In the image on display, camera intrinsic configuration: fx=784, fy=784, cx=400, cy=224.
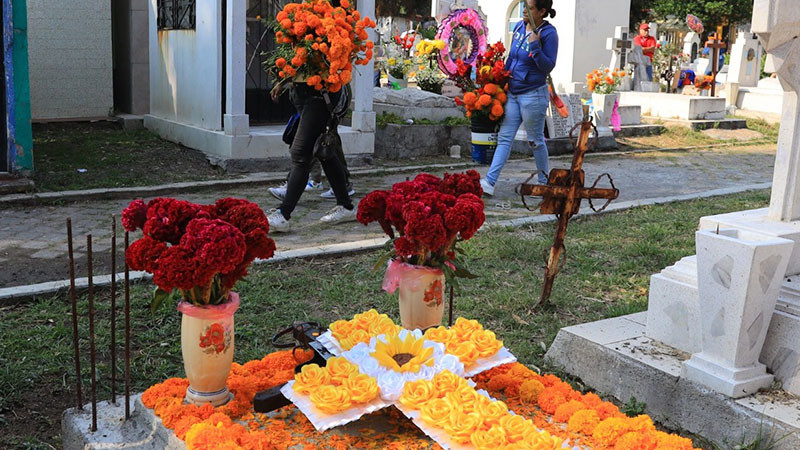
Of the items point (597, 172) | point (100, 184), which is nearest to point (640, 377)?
point (100, 184)

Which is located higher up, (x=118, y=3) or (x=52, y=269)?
(x=118, y=3)

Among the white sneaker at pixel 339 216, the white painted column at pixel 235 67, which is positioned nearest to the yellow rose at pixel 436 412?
the white sneaker at pixel 339 216

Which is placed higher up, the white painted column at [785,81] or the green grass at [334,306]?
the white painted column at [785,81]

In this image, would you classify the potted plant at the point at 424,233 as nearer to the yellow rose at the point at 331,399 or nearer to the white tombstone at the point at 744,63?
the yellow rose at the point at 331,399

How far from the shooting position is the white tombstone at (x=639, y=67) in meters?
18.9

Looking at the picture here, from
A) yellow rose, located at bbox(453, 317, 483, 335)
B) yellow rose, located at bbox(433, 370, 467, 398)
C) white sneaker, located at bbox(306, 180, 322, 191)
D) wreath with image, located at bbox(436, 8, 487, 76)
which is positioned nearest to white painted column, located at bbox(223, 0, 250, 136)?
white sneaker, located at bbox(306, 180, 322, 191)

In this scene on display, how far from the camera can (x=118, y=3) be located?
36.6 ft

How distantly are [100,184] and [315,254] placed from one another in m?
3.33

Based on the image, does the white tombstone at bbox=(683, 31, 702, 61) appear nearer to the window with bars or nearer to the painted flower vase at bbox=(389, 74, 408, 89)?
the painted flower vase at bbox=(389, 74, 408, 89)

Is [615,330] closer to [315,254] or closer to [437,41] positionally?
[315,254]

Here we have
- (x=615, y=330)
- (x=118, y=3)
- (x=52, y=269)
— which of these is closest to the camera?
(x=615, y=330)

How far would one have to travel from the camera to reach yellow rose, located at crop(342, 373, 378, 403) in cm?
247

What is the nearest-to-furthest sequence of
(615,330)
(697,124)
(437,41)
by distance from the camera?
(615,330), (437,41), (697,124)

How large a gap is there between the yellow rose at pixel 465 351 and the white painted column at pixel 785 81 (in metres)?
1.75
